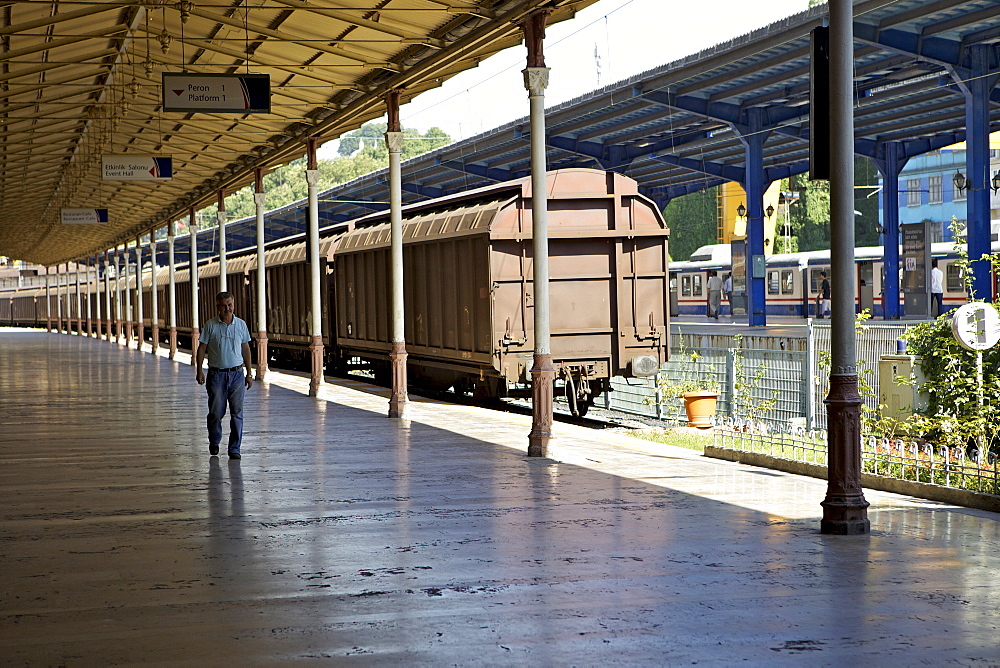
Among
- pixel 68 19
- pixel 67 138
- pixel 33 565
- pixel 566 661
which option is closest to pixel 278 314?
pixel 67 138

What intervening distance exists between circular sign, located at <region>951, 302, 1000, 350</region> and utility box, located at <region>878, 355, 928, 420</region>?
1.29 metres

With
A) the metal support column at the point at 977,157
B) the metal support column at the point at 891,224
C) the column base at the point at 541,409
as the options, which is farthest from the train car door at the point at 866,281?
Result: the column base at the point at 541,409

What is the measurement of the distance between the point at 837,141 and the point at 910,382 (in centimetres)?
439

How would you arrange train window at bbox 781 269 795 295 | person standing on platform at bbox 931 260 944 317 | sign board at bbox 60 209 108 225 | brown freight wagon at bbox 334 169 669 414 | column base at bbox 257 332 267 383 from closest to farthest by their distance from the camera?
1. brown freight wagon at bbox 334 169 669 414
2. column base at bbox 257 332 267 383
3. sign board at bbox 60 209 108 225
4. person standing on platform at bbox 931 260 944 317
5. train window at bbox 781 269 795 295

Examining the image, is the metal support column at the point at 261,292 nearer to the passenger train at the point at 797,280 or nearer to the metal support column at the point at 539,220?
the metal support column at the point at 539,220

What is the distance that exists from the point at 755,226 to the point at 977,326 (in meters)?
24.1

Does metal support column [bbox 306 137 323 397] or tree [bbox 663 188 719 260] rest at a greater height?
tree [bbox 663 188 719 260]

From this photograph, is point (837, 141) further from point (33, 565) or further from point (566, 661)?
point (33, 565)

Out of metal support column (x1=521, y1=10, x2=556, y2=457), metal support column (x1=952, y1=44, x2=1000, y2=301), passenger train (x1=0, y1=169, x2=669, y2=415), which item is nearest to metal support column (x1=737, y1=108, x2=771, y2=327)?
metal support column (x1=952, y1=44, x2=1000, y2=301)

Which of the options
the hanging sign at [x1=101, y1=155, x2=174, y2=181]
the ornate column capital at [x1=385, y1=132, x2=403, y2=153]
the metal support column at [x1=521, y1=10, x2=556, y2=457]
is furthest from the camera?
the hanging sign at [x1=101, y1=155, x2=174, y2=181]

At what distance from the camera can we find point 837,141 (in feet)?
26.8

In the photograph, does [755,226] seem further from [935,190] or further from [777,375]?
[935,190]

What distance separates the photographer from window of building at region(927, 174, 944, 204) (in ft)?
224

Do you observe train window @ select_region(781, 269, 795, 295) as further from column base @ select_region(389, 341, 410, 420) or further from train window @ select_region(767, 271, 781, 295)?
column base @ select_region(389, 341, 410, 420)
